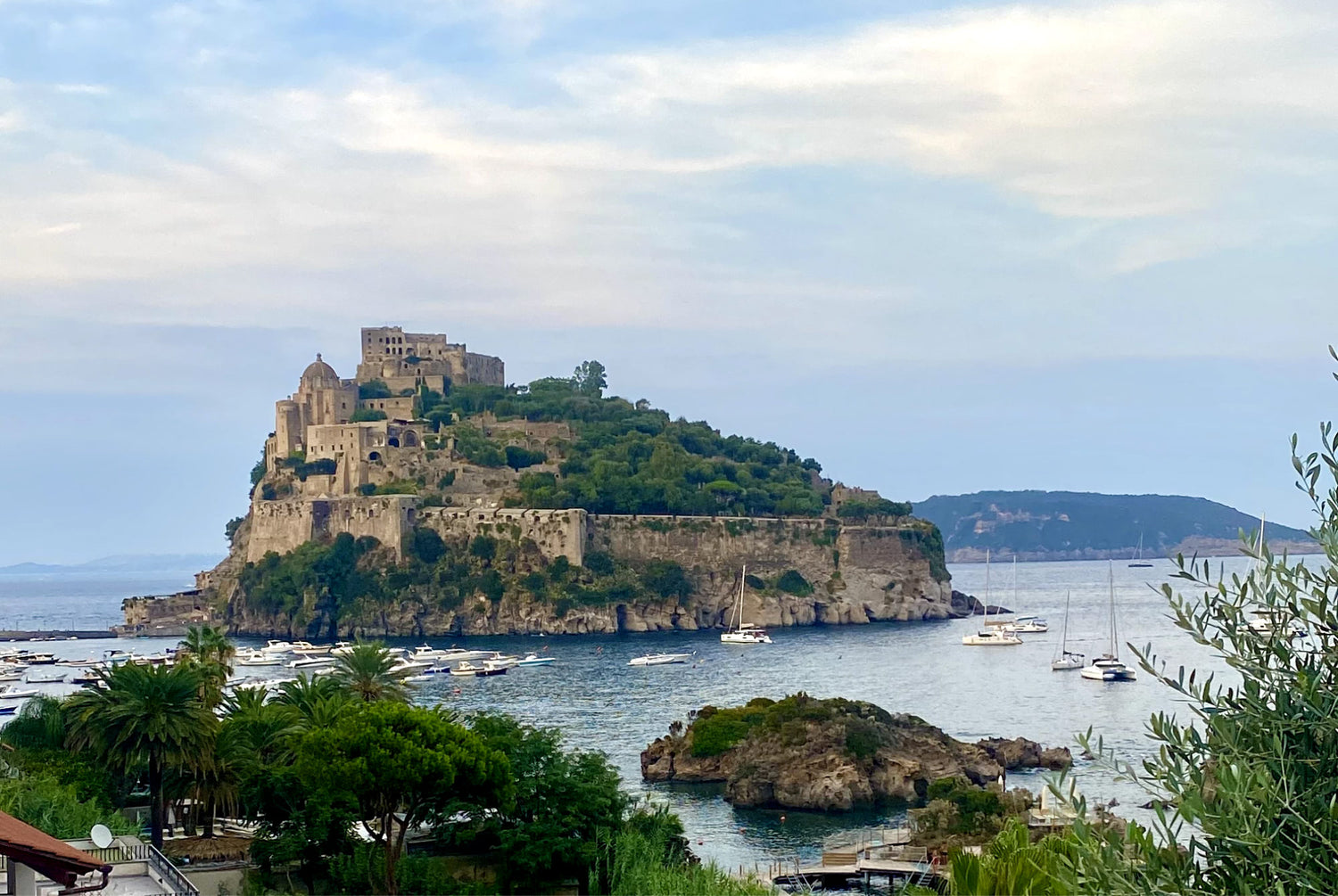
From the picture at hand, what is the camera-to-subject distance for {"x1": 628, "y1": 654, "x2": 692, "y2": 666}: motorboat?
7719cm

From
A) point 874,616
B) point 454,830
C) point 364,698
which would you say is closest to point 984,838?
point 454,830

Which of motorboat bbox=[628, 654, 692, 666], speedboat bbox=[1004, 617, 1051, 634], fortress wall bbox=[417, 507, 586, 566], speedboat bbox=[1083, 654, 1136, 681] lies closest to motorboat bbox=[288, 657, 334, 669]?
motorboat bbox=[628, 654, 692, 666]

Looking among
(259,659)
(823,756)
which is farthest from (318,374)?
(823,756)

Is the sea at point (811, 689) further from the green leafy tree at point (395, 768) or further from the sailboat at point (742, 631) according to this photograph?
the green leafy tree at point (395, 768)

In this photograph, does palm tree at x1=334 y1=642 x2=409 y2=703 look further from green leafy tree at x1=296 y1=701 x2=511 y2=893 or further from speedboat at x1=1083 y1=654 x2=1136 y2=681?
speedboat at x1=1083 y1=654 x2=1136 y2=681

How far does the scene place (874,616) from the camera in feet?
358

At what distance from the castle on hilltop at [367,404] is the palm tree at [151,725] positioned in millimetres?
82150

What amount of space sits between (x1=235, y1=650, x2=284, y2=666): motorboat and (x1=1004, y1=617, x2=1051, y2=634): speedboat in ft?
137

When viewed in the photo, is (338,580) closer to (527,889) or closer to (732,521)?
(732,521)

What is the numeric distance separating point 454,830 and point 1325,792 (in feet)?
72.4

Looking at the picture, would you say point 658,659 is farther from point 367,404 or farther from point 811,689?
point 367,404

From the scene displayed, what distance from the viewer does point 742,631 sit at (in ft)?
309

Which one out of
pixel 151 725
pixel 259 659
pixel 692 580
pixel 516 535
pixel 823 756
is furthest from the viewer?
pixel 692 580

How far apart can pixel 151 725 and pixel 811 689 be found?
1609 inches
